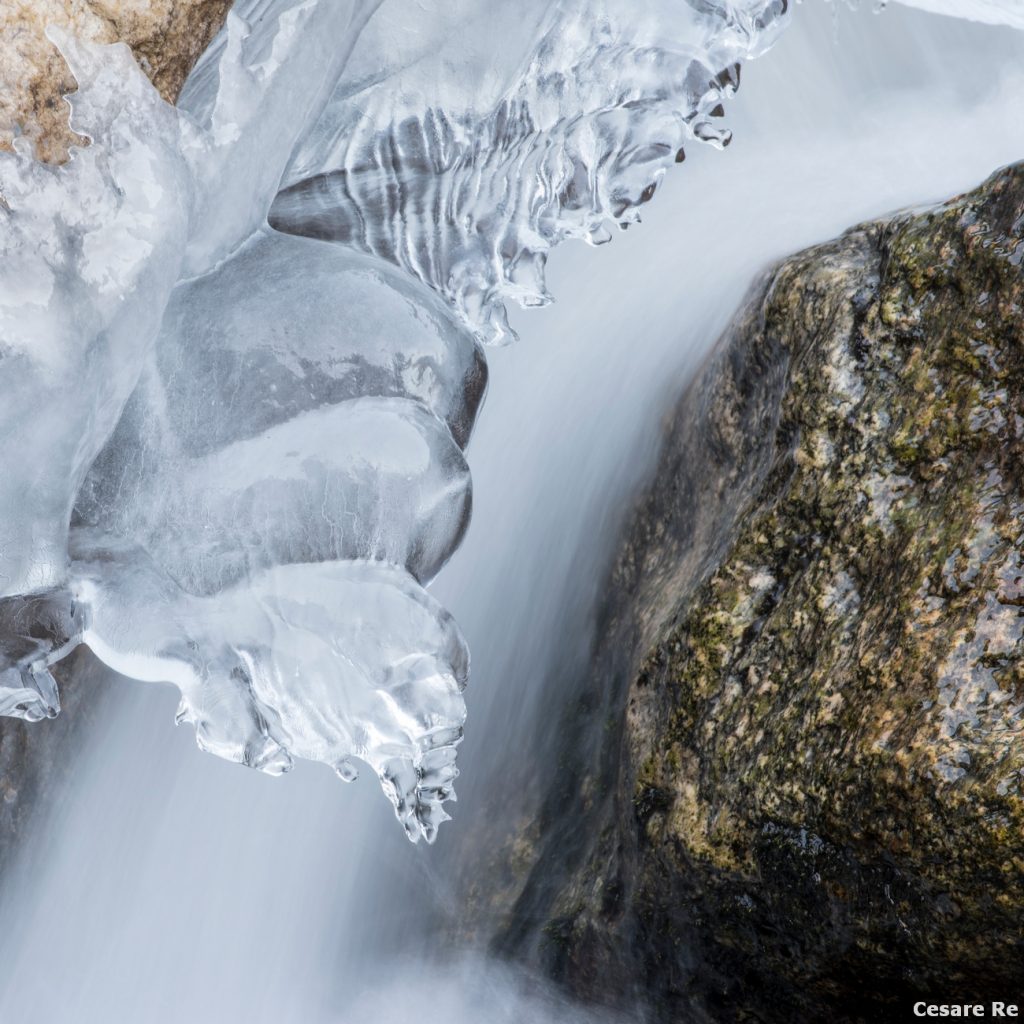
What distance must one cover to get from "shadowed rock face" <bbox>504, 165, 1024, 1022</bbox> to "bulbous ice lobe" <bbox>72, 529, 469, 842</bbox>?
61cm

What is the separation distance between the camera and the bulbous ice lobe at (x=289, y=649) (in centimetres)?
199

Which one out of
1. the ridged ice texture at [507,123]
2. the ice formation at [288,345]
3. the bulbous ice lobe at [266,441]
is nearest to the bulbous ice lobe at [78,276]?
the ice formation at [288,345]

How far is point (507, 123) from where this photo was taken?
228 cm

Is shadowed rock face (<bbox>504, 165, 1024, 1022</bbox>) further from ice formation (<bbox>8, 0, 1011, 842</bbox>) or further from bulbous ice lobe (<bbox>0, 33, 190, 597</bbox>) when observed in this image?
bulbous ice lobe (<bbox>0, 33, 190, 597</bbox>)

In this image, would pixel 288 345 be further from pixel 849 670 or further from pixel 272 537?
pixel 849 670

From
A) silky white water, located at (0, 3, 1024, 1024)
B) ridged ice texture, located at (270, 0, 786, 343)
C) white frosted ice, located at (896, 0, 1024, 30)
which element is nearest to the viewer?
ridged ice texture, located at (270, 0, 786, 343)

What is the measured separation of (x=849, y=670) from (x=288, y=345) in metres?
1.26

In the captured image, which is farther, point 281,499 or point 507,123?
point 507,123

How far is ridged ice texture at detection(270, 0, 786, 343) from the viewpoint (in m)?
2.20

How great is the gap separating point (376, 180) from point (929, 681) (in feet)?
5.15

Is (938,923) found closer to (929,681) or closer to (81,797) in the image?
(929,681)

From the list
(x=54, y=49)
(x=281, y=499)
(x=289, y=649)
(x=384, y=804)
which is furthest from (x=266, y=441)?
(x=384, y=804)

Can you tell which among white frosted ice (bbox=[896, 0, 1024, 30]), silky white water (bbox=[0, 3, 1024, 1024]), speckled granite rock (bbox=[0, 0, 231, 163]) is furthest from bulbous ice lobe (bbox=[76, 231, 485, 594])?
white frosted ice (bbox=[896, 0, 1024, 30])

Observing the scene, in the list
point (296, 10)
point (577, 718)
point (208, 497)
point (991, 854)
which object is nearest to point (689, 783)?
point (991, 854)
